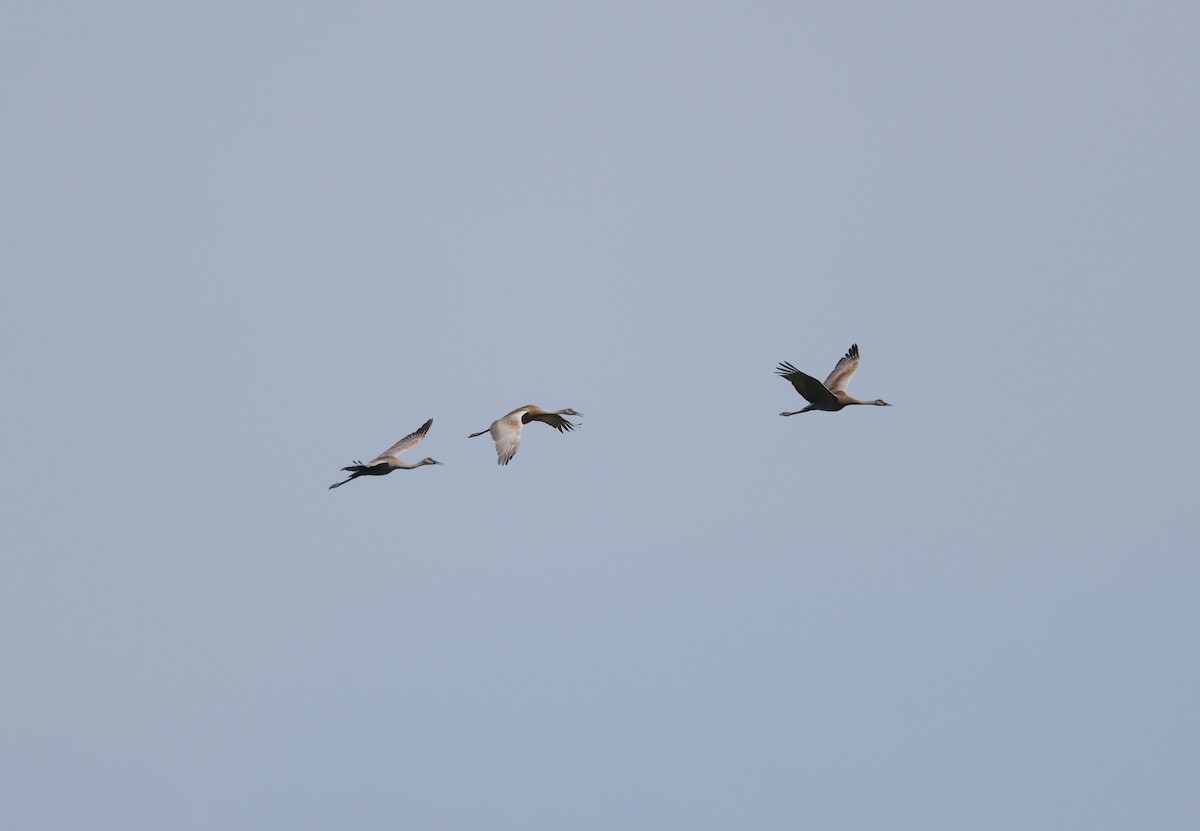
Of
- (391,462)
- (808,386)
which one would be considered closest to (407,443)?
(391,462)

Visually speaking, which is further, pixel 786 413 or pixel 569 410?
pixel 569 410

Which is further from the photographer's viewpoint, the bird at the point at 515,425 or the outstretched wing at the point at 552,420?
the outstretched wing at the point at 552,420

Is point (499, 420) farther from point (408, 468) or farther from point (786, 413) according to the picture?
point (786, 413)

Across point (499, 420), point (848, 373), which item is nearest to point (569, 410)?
point (499, 420)

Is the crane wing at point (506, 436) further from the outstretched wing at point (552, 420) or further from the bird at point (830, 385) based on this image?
the bird at point (830, 385)

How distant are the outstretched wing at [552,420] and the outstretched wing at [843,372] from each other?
6.83 m

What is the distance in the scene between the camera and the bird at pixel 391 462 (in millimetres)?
38000

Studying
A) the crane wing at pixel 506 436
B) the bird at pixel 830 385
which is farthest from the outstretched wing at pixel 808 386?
the crane wing at pixel 506 436

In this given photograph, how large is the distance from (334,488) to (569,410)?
24.8ft

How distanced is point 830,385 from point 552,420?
718 cm

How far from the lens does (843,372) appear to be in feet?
138

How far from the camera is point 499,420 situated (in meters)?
39.2

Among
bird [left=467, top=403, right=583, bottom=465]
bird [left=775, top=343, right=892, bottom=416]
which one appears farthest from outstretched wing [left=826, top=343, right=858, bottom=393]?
bird [left=467, top=403, right=583, bottom=465]

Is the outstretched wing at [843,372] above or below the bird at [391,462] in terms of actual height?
above
